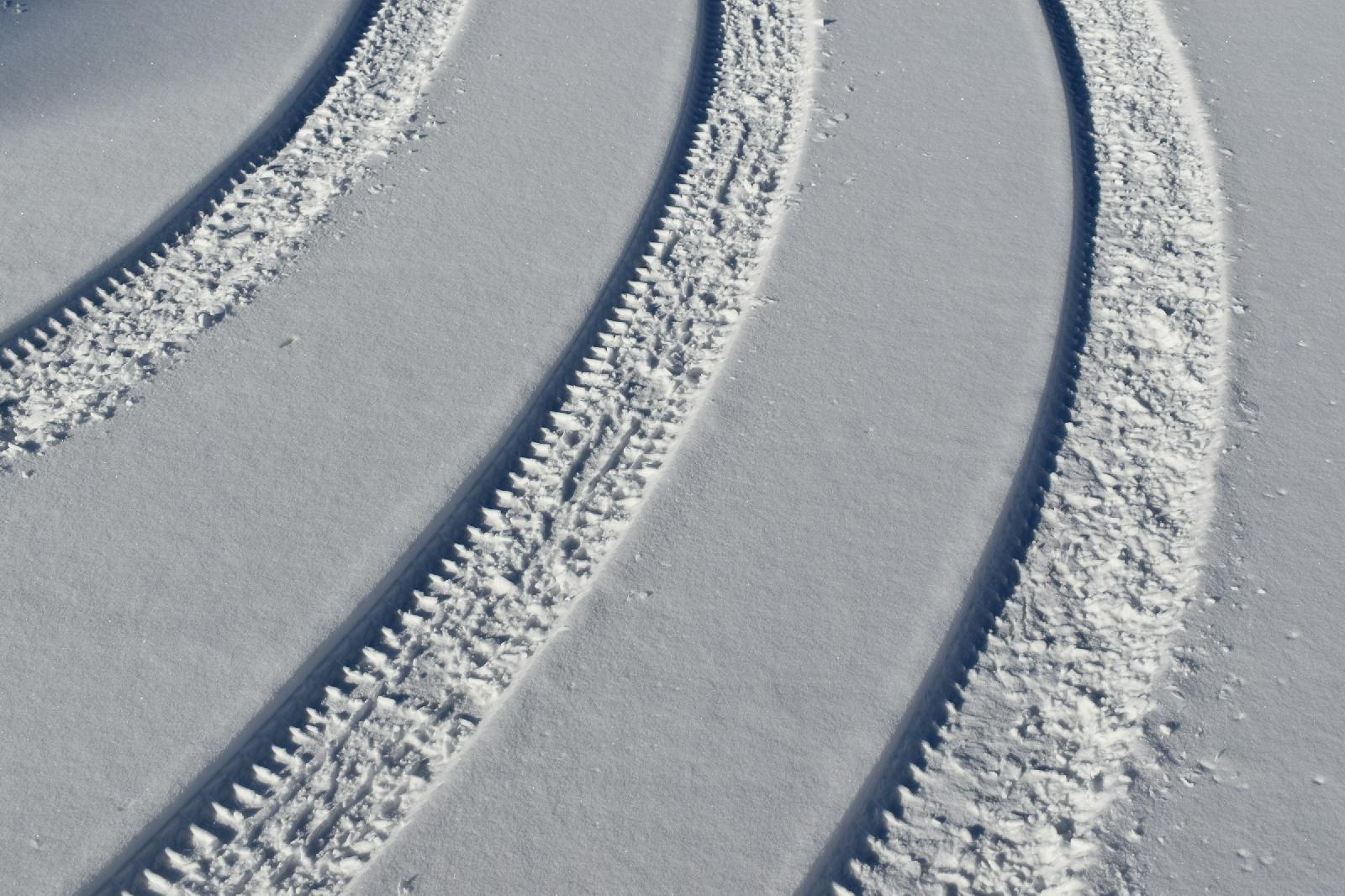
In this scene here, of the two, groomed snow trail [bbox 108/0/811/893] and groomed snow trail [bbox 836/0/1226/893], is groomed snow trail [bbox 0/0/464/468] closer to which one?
groomed snow trail [bbox 108/0/811/893]

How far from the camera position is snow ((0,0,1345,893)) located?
2764 millimetres

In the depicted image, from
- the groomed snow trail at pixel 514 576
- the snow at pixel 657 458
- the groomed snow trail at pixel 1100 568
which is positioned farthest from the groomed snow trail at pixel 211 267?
the groomed snow trail at pixel 1100 568

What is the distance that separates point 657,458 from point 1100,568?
1231 mm

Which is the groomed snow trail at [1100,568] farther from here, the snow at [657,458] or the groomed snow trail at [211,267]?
the groomed snow trail at [211,267]

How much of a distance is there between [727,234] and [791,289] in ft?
1.13

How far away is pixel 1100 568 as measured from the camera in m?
3.27

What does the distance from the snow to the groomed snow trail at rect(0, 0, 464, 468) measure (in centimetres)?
2

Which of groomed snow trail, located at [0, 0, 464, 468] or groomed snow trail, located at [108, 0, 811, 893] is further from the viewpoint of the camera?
groomed snow trail, located at [0, 0, 464, 468]

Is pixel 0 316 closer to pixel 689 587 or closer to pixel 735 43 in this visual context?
pixel 689 587

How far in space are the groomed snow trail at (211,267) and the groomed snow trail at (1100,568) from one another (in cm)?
247

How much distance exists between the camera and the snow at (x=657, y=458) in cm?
276

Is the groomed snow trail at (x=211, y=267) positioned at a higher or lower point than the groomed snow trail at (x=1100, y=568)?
higher

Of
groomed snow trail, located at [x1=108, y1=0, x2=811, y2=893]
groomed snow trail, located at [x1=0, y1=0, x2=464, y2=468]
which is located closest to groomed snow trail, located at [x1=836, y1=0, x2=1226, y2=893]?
groomed snow trail, located at [x1=108, y1=0, x2=811, y2=893]

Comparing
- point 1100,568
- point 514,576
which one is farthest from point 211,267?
point 1100,568
